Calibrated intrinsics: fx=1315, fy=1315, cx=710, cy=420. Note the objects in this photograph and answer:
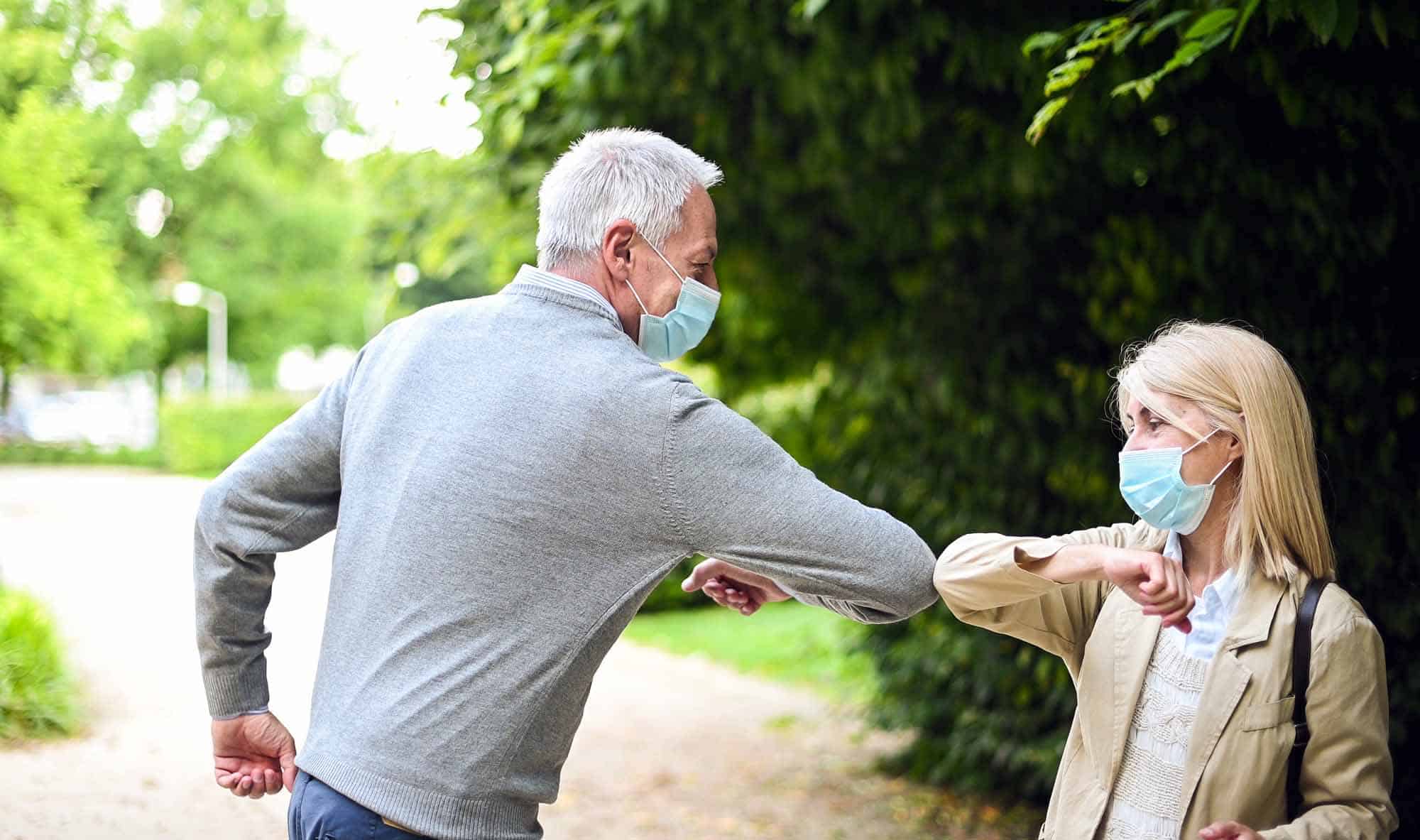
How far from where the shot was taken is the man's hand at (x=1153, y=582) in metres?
1.93

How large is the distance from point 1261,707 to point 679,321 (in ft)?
3.84

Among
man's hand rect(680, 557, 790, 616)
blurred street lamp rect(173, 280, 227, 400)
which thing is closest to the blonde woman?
man's hand rect(680, 557, 790, 616)

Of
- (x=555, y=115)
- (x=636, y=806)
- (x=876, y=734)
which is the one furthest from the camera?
(x=876, y=734)

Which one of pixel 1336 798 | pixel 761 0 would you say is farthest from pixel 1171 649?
pixel 761 0

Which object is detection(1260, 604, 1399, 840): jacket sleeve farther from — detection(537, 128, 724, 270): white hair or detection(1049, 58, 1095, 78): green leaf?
detection(1049, 58, 1095, 78): green leaf

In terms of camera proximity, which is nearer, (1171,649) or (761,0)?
(1171,649)

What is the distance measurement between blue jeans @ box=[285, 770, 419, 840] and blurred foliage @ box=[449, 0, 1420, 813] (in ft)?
8.00

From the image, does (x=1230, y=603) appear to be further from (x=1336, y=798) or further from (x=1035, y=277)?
(x=1035, y=277)

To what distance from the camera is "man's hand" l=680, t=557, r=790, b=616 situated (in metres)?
2.52

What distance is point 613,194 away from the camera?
223 centimetres

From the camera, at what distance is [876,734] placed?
8.44 meters

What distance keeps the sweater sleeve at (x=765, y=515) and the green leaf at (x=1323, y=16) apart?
1.51 metres

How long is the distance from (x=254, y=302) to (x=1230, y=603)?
16590 millimetres

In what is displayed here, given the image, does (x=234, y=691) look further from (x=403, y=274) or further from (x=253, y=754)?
(x=403, y=274)
